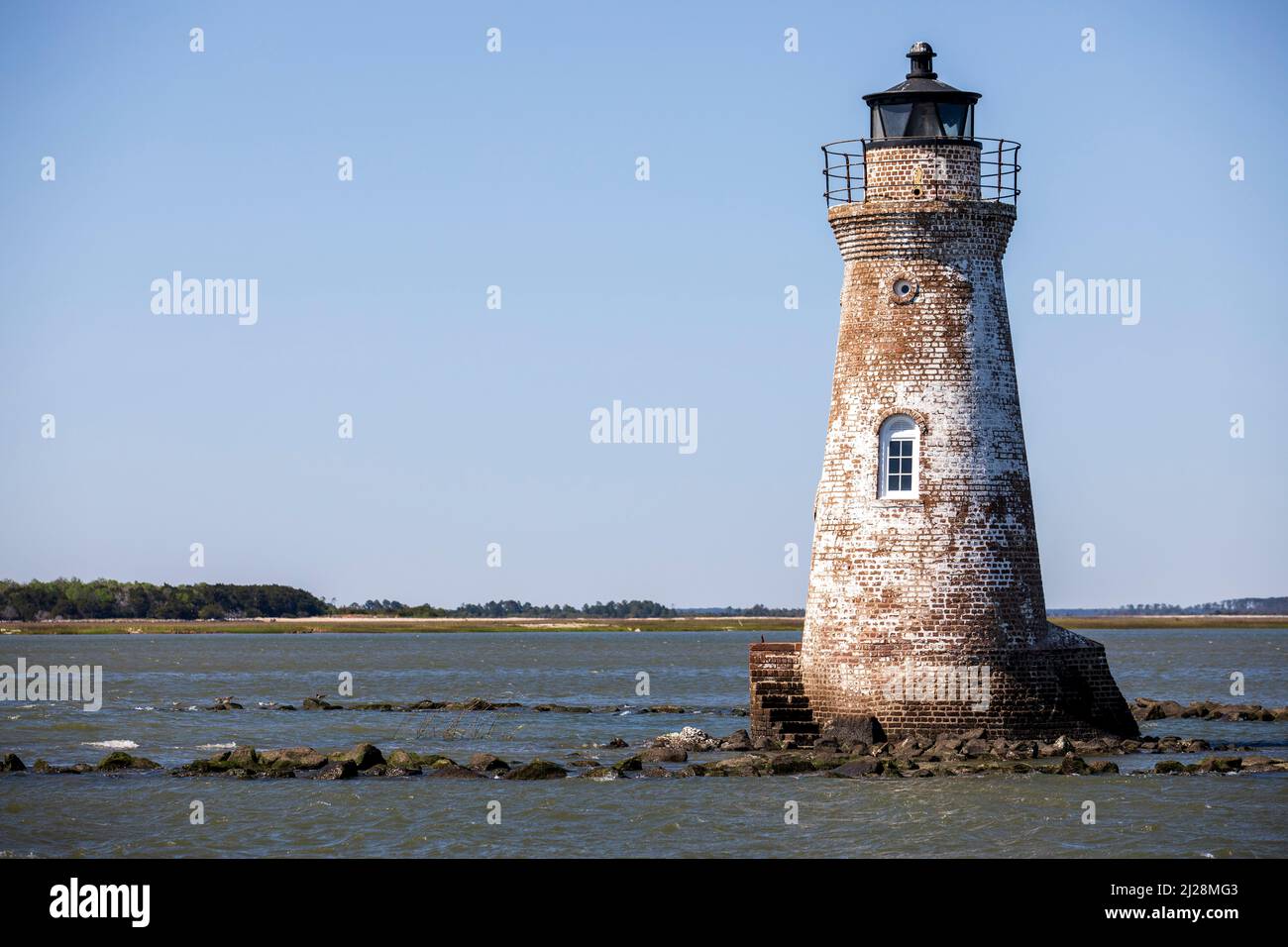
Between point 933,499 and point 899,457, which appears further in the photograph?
point 899,457

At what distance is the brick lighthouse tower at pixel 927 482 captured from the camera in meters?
30.0

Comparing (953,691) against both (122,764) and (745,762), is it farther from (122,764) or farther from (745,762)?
(122,764)

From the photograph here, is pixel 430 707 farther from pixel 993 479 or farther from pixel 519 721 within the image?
pixel 993 479

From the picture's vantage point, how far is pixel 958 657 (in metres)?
29.9

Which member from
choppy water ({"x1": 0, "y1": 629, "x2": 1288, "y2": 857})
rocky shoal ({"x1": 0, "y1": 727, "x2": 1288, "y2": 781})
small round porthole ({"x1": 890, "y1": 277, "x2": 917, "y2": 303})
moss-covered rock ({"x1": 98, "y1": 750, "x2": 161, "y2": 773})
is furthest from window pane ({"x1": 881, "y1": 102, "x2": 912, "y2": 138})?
moss-covered rock ({"x1": 98, "y1": 750, "x2": 161, "y2": 773})

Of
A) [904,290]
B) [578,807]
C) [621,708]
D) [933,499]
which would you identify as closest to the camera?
[578,807]

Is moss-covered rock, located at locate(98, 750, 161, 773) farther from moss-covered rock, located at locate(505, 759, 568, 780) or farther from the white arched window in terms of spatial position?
the white arched window

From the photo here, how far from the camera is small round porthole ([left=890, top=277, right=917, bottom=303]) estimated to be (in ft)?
100

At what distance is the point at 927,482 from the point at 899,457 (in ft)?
2.06

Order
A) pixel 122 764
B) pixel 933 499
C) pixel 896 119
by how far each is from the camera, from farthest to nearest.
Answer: pixel 122 764, pixel 896 119, pixel 933 499

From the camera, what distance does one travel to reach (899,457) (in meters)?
30.5

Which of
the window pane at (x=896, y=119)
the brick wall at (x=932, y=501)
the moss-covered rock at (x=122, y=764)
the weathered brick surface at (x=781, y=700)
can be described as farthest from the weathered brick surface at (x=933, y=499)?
the moss-covered rock at (x=122, y=764)

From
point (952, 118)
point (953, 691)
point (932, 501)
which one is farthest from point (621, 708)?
point (952, 118)
